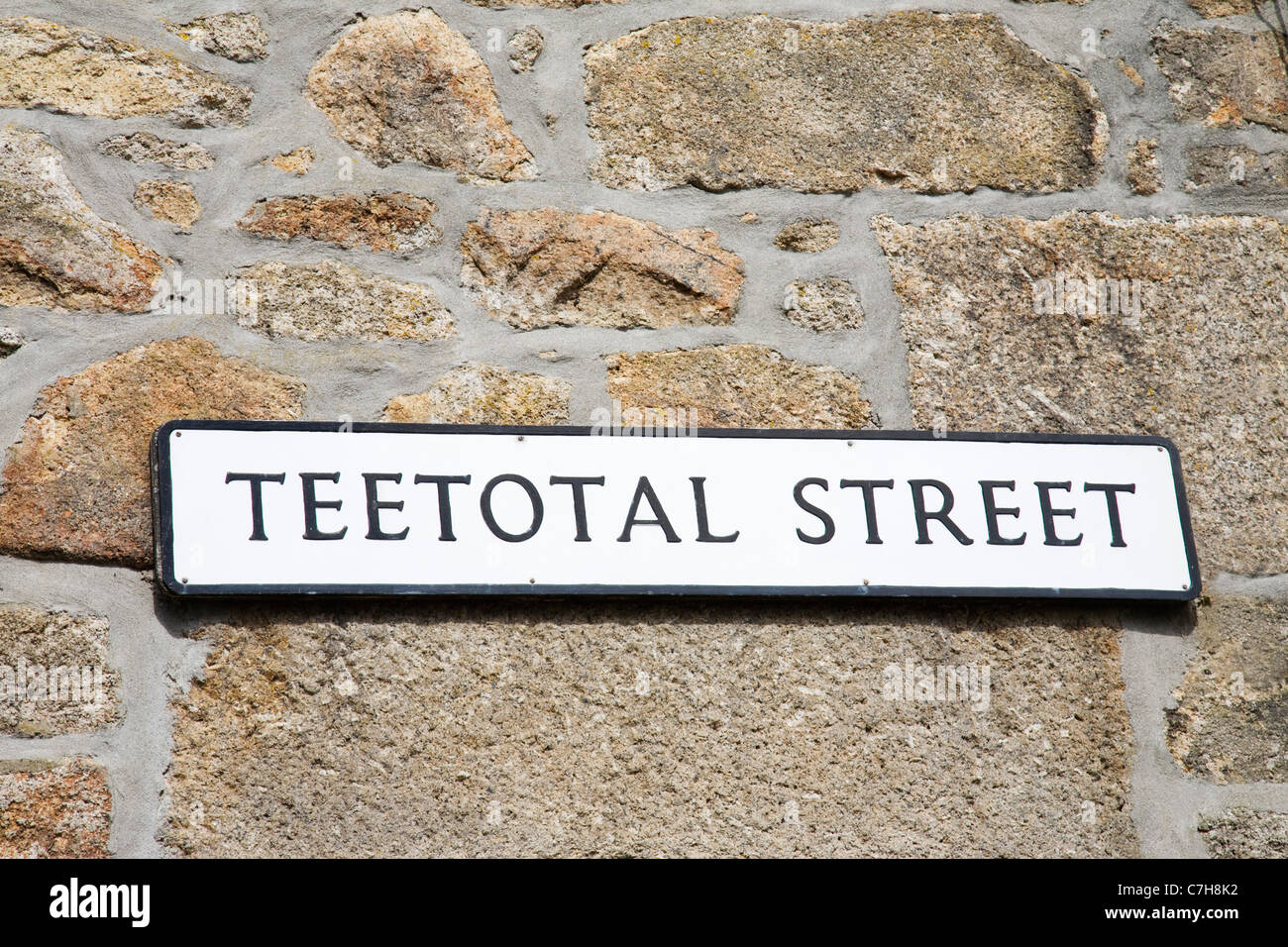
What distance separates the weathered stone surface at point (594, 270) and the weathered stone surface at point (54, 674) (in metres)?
0.54

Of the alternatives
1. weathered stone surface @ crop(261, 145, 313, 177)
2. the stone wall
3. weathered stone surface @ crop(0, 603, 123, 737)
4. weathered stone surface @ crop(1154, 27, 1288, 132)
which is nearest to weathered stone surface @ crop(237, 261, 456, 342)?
the stone wall

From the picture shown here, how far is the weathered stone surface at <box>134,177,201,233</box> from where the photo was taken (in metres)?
1.22

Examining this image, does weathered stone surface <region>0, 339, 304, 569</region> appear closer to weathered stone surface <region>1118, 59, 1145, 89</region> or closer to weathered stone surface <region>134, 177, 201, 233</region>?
weathered stone surface <region>134, 177, 201, 233</region>

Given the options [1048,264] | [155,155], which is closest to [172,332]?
[155,155]

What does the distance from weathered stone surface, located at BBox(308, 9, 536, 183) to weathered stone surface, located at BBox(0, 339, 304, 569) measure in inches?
11.9

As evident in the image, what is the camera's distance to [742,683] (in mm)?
1191

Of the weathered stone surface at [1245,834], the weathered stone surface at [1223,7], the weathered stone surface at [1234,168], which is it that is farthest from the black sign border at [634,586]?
the weathered stone surface at [1223,7]

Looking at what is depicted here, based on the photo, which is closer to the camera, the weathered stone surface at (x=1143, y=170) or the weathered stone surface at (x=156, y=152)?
the weathered stone surface at (x=156, y=152)

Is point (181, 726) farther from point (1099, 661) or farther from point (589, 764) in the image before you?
point (1099, 661)

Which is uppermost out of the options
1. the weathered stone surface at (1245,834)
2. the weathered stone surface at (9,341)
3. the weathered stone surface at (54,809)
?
the weathered stone surface at (9,341)

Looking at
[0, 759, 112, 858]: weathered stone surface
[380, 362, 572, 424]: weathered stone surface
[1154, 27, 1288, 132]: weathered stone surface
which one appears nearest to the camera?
[0, 759, 112, 858]: weathered stone surface

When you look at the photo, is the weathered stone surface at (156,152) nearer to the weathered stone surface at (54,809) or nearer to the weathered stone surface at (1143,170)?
the weathered stone surface at (54,809)

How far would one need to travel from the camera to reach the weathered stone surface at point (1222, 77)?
1425mm

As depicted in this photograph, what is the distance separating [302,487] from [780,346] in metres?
0.55
